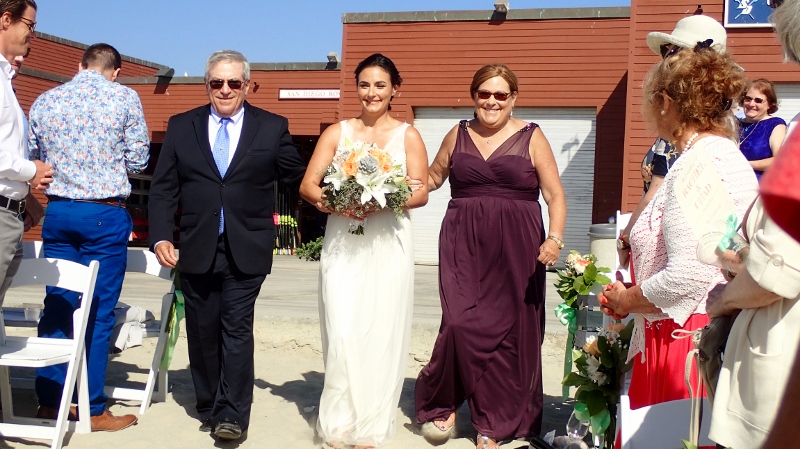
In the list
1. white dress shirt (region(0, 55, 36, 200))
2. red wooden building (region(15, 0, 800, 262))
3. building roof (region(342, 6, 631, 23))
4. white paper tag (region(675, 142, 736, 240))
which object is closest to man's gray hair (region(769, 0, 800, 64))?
white paper tag (region(675, 142, 736, 240))

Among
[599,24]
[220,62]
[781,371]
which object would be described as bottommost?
[781,371]

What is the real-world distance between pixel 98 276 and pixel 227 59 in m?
1.60

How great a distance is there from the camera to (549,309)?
10461mm

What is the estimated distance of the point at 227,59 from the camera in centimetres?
532

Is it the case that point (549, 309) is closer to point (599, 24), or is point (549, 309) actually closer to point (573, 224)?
point (573, 224)

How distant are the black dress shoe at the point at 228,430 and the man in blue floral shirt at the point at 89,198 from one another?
71 cm

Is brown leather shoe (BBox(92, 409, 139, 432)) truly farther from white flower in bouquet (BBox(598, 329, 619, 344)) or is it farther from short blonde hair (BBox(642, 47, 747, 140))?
short blonde hair (BBox(642, 47, 747, 140))

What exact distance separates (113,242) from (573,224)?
41.3 ft

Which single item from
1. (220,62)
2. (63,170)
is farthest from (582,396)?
(63,170)

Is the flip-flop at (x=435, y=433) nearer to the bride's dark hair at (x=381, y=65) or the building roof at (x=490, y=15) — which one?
the bride's dark hair at (x=381, y=65)

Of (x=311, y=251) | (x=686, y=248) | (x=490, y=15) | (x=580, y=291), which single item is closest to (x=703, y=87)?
(x=686, y=248)

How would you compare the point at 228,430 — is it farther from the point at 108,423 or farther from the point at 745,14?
the point at 745,14

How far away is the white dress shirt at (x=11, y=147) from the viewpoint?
14.1 ft

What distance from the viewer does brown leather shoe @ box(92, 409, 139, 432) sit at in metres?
5.31
